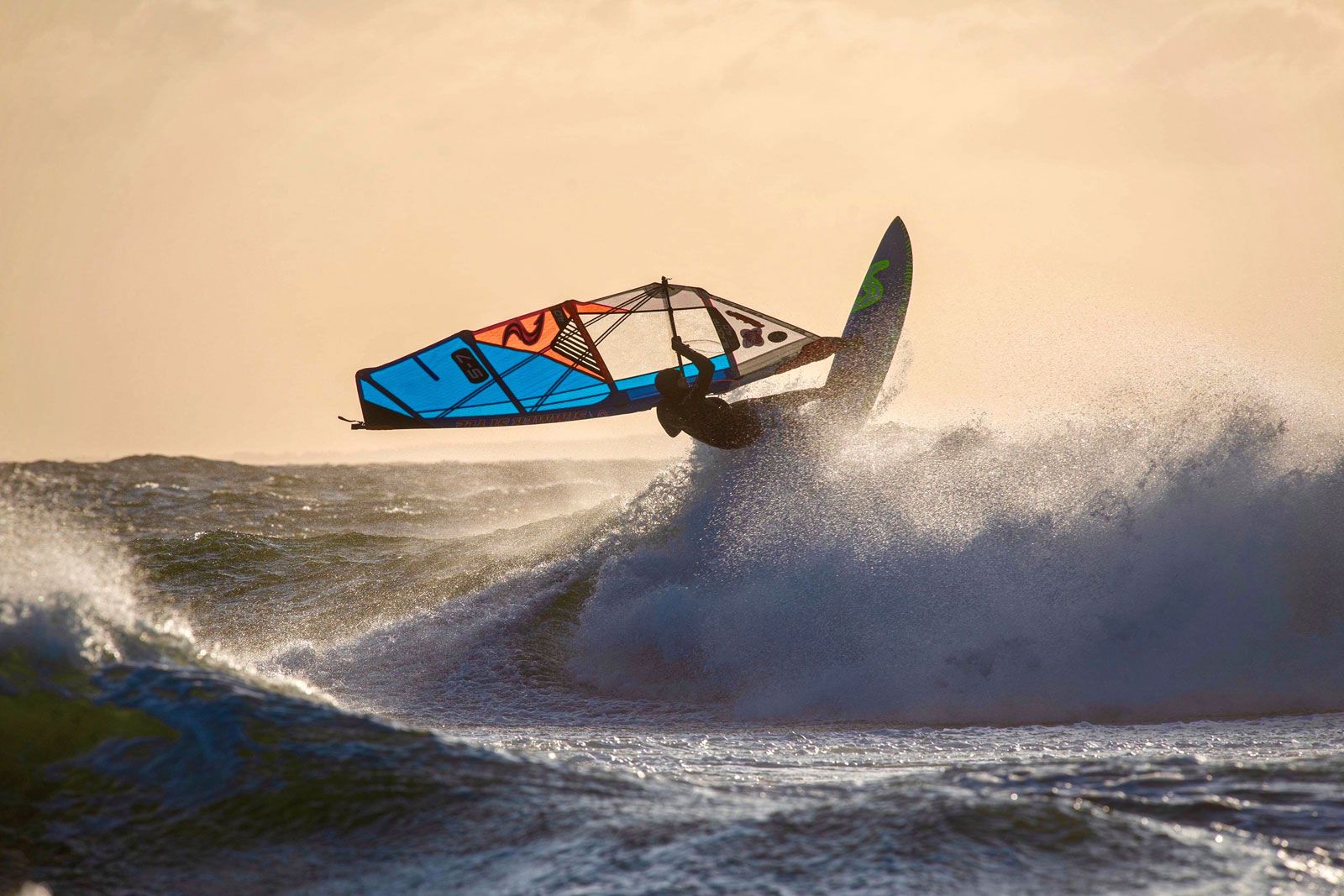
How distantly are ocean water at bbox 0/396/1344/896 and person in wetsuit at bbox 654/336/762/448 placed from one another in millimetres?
1022

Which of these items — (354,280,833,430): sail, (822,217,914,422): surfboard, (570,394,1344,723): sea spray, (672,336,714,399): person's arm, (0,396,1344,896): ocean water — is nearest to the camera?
(0,396,1344,896): ocean water

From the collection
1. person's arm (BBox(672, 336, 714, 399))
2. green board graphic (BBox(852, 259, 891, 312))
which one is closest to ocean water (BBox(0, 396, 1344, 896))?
green board graphic (BBox(852, 259, 891, 312))

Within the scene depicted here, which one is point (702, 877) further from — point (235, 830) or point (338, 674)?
point (338, 674)

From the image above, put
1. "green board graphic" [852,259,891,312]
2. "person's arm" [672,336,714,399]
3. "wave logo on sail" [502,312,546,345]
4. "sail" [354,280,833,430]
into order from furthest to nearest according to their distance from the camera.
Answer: "green board graphic" [852,259,891,312], "wave logo on sail" [502,312,546,345], "sail" [354,280,833,430], "person's arm" [672,336,714,399]

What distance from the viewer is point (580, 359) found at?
11.2 metres

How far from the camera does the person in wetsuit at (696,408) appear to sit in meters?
9.25

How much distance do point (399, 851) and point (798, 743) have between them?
337 cm

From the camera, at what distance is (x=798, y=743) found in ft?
22.4

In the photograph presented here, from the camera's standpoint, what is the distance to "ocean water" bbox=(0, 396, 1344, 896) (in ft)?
12.6

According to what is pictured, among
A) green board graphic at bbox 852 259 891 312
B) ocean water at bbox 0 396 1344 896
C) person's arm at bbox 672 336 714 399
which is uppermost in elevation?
green board graphic at bbox 852 259 891 312

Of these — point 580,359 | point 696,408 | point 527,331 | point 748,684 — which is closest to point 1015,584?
point 748,684

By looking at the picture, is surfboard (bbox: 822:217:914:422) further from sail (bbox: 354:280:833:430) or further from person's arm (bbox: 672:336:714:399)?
person's arm (bbox: 672:336:714:399)

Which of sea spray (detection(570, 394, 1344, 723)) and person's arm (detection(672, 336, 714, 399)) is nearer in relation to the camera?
sea spray (detection(570, 394, 1344, 723))

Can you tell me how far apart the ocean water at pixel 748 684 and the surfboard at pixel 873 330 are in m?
0.53
